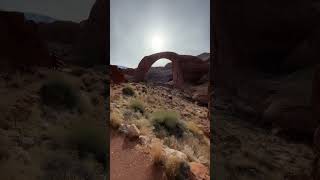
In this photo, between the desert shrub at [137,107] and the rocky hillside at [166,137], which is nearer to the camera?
the rocky hillside at [166,137]

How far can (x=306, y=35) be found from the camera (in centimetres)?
909

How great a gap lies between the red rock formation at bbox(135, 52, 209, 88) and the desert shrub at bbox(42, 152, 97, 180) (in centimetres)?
1580

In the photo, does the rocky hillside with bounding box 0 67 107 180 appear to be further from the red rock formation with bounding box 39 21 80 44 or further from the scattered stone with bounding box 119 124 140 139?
the red rock formation with bounding box 39 21 80 44

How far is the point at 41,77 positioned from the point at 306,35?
831 cm

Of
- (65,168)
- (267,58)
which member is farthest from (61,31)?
(65,168)

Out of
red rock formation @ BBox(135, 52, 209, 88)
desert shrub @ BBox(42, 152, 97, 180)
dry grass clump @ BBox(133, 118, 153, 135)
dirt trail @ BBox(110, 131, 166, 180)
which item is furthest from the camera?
red rock formation @ BBox(135, 52, 209, 88)

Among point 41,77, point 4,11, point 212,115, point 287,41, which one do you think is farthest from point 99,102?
point 287,41

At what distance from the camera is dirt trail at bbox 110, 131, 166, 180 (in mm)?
5773

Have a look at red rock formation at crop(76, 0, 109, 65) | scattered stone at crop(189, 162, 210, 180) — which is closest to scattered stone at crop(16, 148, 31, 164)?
scattered stone at crop(189, 162, 210, 180)

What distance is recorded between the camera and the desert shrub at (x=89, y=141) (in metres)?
6.12

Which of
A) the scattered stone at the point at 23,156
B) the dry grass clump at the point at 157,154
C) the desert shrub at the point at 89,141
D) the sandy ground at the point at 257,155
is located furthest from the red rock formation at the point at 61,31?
the scattered stone at the point at 23,156

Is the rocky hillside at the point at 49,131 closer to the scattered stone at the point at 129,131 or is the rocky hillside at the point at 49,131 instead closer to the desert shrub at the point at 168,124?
the scattered stone at the point at 129,131

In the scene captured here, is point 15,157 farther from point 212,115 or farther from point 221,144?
point 212,115

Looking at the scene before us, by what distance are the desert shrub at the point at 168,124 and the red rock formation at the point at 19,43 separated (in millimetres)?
5421
